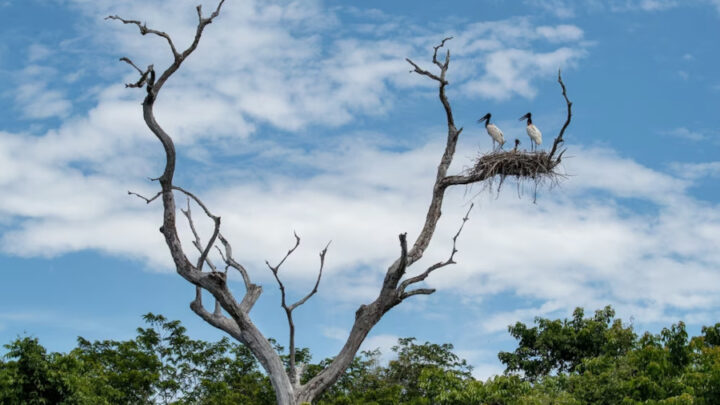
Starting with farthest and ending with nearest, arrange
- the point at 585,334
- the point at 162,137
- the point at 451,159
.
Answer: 1. the point at 585,334
2. the point at 451,159
3. the point at 162,137

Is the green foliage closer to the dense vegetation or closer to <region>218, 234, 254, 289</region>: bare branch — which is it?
the dense vegetation

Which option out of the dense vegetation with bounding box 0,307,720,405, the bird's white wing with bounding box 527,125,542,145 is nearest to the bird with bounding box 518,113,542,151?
the bird's white wing with bounding box 527,125,542,145

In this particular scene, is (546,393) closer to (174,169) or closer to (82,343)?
(174,169)

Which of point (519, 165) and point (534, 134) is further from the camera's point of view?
point (534, 134)

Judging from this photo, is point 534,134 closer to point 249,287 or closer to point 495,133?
point 495,133

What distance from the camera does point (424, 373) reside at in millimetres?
13172

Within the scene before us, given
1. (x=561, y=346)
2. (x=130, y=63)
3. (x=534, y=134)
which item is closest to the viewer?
(x=130, y=63)

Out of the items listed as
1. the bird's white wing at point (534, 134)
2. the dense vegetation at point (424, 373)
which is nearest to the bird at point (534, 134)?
the bird's white wing at point (534, 134)

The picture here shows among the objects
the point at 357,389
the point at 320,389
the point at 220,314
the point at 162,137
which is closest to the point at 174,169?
the point at 162,137

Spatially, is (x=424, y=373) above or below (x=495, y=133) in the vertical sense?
below

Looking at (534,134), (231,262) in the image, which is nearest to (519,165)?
(534,134)

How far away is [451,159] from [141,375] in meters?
9.56

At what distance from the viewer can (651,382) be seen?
39.0 feet

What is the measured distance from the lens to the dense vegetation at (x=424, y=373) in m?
11.3
